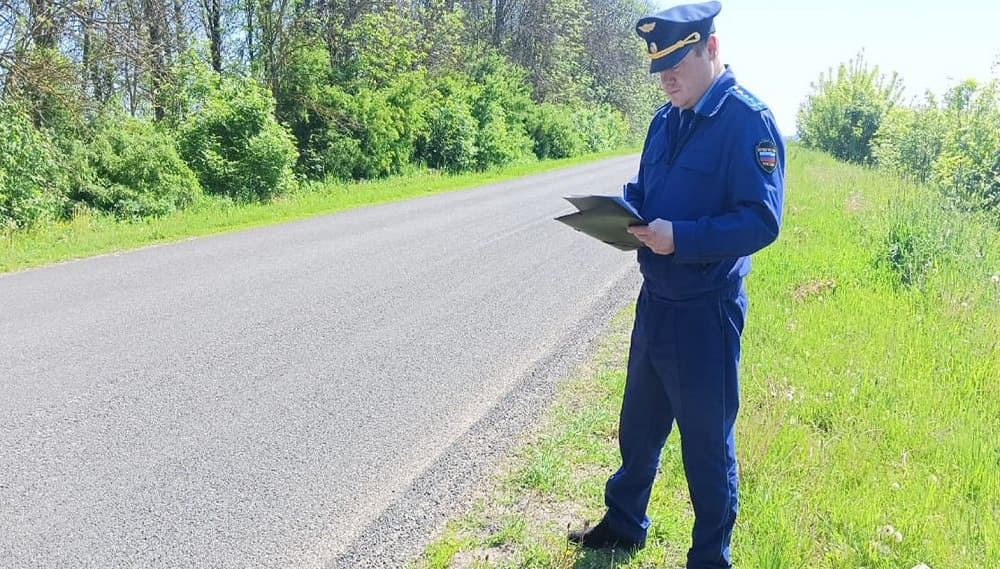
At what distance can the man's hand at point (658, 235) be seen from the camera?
6.77ft

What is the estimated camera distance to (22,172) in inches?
391

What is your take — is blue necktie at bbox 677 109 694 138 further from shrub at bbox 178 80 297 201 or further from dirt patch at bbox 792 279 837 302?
shrub at bbox 178 80 297 201

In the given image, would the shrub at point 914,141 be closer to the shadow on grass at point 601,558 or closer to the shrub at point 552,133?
the shadow on grass at point 601,558

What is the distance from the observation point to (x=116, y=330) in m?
5.40

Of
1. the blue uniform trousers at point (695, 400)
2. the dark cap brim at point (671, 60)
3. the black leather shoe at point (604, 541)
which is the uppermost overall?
the dark cap brim at point (671, 60)

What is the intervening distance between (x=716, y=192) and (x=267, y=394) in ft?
10.4

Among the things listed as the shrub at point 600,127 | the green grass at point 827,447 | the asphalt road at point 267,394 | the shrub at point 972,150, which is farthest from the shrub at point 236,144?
the shrub at point 600,127

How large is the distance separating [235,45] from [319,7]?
264 centimetres

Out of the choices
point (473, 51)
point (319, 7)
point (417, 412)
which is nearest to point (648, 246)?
point (417, 412)

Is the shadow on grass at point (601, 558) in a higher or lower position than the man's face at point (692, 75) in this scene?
lower

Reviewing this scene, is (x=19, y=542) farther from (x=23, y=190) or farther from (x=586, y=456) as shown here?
(x=23, y=190)

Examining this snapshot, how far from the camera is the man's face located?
211 cm

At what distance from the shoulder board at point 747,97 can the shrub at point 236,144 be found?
12.9 m

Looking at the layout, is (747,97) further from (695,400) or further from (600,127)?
(600,127)
